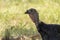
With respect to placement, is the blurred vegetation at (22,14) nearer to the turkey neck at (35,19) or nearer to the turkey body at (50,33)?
the turkey neck at (35,19)

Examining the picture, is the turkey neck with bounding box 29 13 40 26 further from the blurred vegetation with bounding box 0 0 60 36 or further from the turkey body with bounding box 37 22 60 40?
the blurred vegetation with bounding box 0 0 60 36

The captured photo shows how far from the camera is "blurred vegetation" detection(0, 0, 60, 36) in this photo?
8.20m

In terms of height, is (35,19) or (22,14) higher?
(35,19)

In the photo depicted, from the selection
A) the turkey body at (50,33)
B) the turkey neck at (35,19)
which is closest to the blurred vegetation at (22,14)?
the turkey neck at (35,19)

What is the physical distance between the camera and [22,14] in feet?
30.0

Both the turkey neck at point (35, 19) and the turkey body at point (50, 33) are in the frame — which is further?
the turkey neck at point (35, 19)

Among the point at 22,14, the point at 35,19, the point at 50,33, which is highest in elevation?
the point at 35,19

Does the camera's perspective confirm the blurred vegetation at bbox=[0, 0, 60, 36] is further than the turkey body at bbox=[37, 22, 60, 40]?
Yes

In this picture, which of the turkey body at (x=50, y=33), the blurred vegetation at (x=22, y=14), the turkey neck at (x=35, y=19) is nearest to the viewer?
the turkey body at (x=50, y=33)

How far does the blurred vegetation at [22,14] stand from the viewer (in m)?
8.20

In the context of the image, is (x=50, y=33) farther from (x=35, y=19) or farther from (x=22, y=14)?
(x=22, y=14)

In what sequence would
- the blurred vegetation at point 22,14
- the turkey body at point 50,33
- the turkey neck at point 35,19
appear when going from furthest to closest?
1. the blurred vegetation at point 22,14
2. the turkey neck at point 35,19
3. the turkey body at point 50,33

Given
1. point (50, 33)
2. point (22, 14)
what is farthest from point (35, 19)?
point (22, 14)

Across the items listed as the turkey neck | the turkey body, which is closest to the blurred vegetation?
the turkey neck
